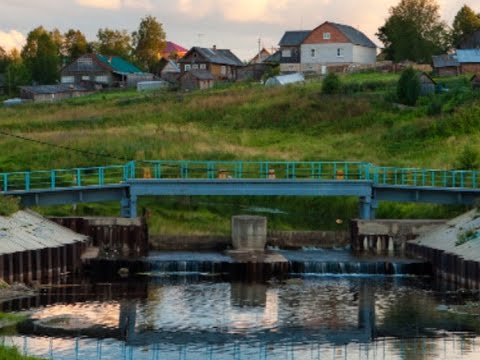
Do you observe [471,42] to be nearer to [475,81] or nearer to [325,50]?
[325,50]

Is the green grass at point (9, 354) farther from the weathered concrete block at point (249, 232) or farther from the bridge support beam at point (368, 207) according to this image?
the bridge support beam at point (368, 207)

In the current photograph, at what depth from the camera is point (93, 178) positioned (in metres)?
67.8

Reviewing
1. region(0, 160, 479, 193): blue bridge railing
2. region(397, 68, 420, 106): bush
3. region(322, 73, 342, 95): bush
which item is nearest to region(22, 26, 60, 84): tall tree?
region(322, 73, 342, 95): bush

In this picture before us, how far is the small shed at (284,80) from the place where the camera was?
108062 millimetres

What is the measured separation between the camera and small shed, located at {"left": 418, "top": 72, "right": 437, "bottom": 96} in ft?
295

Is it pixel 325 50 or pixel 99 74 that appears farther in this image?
pixel 99 74

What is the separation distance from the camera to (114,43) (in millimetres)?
166000

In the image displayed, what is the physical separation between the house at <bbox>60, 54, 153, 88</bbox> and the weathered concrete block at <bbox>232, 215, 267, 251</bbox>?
269ft

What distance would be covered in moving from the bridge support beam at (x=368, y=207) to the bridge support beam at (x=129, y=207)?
12.9 m

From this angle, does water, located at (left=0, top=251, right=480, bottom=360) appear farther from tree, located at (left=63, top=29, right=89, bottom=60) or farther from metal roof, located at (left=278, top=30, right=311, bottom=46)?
tree, located at (left=63, top=29, right=89, bottom=60)

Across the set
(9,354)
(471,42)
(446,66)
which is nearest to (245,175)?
(9,354)

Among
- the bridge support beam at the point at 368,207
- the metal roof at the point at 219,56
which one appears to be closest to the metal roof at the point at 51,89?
the metal roof at the point at 219,56

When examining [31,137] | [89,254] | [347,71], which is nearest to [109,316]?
[89,254]

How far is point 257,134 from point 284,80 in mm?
26449
